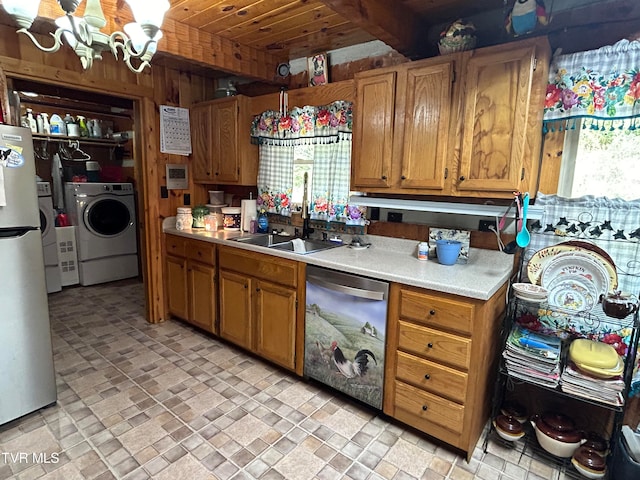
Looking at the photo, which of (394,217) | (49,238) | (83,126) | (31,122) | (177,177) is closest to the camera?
(394,217)

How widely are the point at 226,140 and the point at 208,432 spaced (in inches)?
89.3

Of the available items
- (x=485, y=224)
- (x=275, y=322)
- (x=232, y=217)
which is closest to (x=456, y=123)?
(x=485, y=224)

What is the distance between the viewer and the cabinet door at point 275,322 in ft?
7.95

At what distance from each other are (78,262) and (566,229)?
16.7 feet

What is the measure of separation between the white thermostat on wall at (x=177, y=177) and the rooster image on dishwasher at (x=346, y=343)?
1.90 m

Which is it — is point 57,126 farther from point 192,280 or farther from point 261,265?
point 261,265

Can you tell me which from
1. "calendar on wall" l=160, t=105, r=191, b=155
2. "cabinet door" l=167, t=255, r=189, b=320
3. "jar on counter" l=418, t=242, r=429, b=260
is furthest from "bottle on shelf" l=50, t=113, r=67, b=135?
"jar on counter" l=418, t=242, r=429, b=260

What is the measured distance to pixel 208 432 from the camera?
197cm

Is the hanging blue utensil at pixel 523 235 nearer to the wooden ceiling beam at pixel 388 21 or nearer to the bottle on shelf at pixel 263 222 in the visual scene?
the wooden ceiling beam at pixel 388 21

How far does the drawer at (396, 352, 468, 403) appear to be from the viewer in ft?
5.73

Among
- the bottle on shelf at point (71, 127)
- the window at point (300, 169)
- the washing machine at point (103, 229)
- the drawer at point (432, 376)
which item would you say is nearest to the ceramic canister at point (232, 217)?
the window at point (300, 169)

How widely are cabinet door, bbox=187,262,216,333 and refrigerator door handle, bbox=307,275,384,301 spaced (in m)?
1.07

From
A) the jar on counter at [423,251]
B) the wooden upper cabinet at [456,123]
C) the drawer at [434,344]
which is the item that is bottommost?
the drawer at [434,344]

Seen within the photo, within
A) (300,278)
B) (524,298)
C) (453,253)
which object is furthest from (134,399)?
(524,298)
